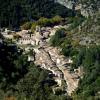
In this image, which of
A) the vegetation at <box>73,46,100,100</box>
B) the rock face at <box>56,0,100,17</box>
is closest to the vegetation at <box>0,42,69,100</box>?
the vegetation at <box>73,46,100,100</box>

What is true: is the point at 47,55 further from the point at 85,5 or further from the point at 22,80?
the point at 85,5

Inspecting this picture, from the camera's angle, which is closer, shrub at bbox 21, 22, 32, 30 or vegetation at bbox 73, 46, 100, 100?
vegetation at bbox 73, 46, 100, 100

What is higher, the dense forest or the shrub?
the dense forest

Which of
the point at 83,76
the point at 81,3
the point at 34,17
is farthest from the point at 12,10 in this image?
the point at 83,76

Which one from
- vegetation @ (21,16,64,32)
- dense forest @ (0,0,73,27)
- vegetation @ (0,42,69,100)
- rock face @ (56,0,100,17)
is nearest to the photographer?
vegetation @ (0,42,69,100)

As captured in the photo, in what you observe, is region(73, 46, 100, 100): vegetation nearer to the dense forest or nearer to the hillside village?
the hillside village

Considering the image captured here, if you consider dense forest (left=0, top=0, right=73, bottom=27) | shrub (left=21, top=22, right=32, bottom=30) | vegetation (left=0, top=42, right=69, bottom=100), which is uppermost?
dense forest (left=0, top=0, right=73, bottom=27)

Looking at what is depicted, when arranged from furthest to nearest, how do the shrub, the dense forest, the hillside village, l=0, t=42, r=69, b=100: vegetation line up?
1. the dense forest
2. the shrub
3. the hillside village
4. l=0, t=42, r=69, b=100: vegetation

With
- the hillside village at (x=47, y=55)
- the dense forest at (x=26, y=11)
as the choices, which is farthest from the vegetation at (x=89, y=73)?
the dense forest at (x=26, y=11)
